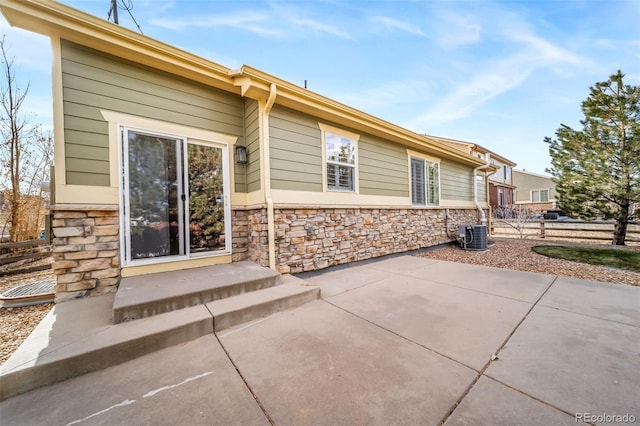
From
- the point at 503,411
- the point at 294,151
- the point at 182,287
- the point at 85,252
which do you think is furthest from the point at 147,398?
the point at 294,151

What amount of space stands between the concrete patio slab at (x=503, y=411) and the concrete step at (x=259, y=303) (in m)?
1.87

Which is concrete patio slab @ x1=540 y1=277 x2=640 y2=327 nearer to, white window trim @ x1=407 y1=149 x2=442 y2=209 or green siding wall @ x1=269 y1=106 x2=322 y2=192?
white window trim @ x1=407 y1=149 x2=442 y2=209

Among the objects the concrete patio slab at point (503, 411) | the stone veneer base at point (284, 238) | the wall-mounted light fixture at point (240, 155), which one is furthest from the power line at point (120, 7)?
the concrete patio slab at point (503, 411)

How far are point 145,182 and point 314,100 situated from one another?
10.0ft

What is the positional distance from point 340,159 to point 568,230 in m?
9.28

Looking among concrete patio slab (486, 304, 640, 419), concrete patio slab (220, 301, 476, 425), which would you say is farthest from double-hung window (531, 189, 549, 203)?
concrete patio slab (220, 301, 476, 425)

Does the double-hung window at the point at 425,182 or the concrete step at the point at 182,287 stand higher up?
the double-hung window at the point at 425,182

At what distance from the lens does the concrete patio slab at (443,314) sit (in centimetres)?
201

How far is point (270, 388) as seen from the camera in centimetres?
155

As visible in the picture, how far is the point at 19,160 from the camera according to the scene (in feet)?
18.8

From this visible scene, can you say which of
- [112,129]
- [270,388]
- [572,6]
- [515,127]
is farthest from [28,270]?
[515,127]

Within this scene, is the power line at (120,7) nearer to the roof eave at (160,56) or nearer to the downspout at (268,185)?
the roof eave at (160,56)

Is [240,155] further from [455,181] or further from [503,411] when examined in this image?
[455,181]

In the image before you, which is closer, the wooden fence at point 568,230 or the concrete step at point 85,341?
the concrete step at point 85,341
